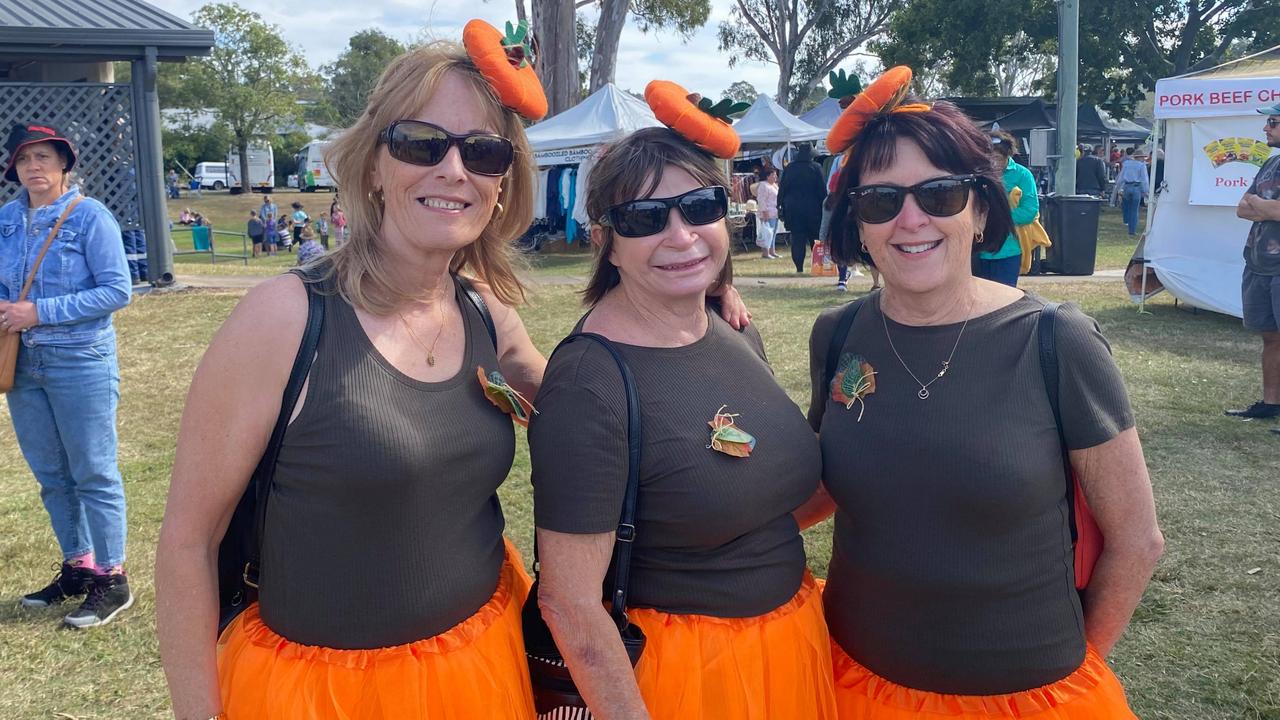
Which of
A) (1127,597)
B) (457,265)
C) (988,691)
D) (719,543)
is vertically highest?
(457,265)

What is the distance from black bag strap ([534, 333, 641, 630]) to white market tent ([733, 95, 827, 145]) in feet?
56.1

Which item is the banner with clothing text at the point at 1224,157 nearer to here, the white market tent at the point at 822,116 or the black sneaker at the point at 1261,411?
the black sneaker at the point at 1261,411

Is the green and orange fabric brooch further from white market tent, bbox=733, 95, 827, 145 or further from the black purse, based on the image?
white market tent, bbox=733, 95, 827, 145

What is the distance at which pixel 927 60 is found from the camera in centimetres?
3328

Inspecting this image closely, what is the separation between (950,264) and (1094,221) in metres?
12.8

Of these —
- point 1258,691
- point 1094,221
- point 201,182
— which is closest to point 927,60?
point 1094,221

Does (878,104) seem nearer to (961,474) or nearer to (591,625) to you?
(961,474)

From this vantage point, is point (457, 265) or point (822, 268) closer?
point (457, 265)

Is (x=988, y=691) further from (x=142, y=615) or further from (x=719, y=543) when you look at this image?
(x=142, y=615)

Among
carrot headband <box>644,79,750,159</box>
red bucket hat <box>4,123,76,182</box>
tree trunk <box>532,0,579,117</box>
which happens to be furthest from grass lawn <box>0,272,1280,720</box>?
tree trunk <box>532,0,579,117</box>

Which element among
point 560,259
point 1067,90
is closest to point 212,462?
point 1067,90

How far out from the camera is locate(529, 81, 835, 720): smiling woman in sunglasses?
6.01 feet

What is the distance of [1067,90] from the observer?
1308 cm

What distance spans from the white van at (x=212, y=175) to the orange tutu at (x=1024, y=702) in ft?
182
